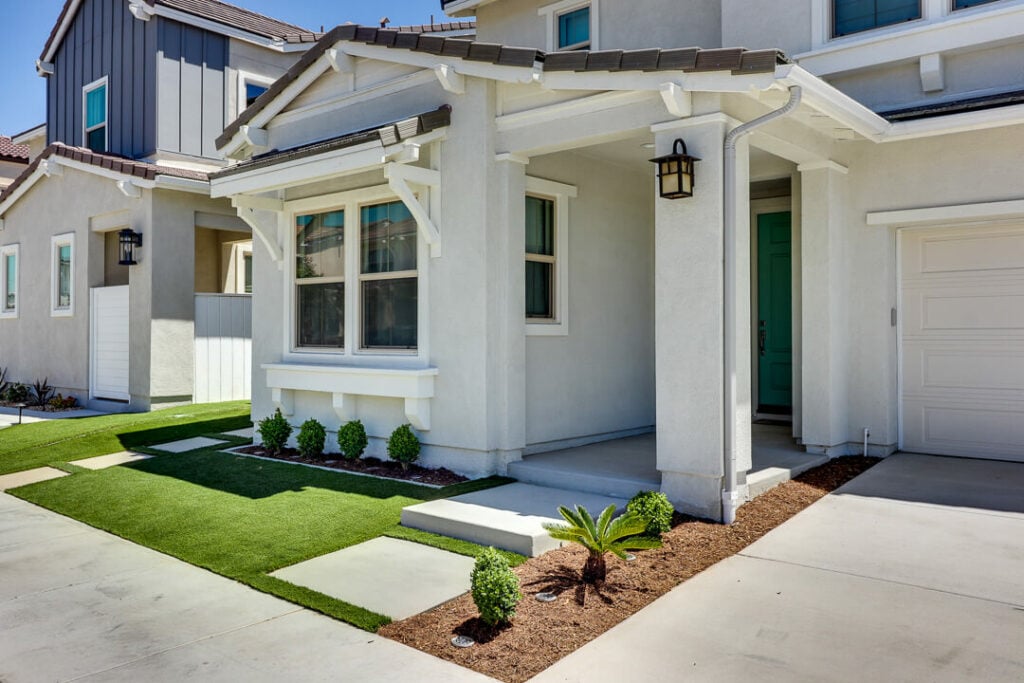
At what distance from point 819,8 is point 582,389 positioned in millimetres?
4695

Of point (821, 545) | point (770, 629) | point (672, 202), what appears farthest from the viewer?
point (672, 202)

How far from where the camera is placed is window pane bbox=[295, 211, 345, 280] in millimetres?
8320

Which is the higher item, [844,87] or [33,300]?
[844,87]

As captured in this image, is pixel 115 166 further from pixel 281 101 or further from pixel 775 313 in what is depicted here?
pixel 775 313

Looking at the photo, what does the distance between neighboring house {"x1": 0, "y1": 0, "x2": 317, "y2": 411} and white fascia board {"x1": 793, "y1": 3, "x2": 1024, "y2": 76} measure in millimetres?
9106

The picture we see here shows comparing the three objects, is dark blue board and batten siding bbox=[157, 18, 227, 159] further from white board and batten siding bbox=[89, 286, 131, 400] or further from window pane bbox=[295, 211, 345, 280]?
window pane bbox=[295, 211, 345, 280]

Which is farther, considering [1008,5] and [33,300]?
[33,300]

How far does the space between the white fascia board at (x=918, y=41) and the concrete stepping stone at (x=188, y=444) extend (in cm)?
804

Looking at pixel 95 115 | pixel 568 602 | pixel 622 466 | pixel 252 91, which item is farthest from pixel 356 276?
pixel 95 115

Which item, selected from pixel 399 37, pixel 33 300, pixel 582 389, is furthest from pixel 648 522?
pixel 33 300

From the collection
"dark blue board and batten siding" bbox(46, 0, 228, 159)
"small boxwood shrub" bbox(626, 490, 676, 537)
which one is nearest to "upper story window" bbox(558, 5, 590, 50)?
"small boxwood shrub" bbox(626, 490, 676, 537)

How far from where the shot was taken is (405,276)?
7.64 metres

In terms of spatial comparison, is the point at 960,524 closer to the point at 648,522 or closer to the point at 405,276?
the point at 648,522

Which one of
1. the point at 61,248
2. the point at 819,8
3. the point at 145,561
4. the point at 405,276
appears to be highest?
the point at 819,8
